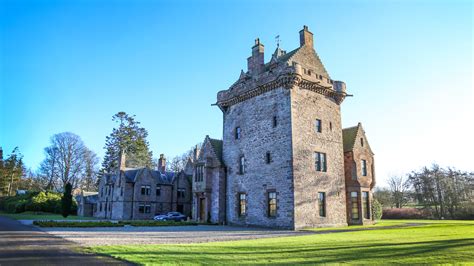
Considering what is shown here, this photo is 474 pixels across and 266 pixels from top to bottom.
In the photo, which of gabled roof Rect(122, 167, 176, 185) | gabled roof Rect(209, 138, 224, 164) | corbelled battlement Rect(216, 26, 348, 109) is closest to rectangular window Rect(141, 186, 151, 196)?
gabled roof Rect(122, 167, 176, 185)

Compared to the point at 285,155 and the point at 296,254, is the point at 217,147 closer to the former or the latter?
the point at 285,155

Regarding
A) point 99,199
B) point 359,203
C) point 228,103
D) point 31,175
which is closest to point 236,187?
point 228,103

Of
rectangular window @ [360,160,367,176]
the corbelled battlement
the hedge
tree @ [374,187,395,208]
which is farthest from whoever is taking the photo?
tree @ [374,187,395,208]

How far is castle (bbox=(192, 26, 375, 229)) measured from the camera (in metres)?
26.3

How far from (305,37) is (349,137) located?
10168mm

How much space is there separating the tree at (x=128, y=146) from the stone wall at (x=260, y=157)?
40758mm

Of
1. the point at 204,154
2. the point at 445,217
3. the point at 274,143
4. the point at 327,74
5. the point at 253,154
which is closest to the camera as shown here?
the point at 274,143

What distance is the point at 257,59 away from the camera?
30906 millimetres

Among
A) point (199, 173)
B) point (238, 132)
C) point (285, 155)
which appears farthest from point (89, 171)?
point (285, 155)

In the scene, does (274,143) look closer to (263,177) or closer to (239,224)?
(263,177)

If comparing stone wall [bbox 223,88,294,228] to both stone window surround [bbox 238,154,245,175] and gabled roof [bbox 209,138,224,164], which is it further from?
gabled roof [bbox 209,138,224,164]

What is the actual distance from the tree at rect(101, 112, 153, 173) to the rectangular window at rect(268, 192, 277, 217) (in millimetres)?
45524

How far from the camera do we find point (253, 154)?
29188mm

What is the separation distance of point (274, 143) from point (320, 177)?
470cm
